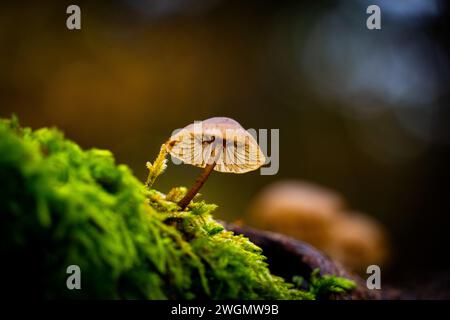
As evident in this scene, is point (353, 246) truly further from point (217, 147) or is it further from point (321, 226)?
point (217, 147)

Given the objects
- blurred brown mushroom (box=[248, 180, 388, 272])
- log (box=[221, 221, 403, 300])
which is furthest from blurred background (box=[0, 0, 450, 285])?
log (box=[221, 221, 403, 300])

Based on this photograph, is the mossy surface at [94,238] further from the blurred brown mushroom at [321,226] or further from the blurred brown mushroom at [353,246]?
the blurred brown mushroom at [353,246]

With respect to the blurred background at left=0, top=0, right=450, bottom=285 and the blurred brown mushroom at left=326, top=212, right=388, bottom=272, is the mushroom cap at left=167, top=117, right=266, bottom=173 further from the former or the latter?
the blurred background at left=0, top=0, right=450, bottom=285

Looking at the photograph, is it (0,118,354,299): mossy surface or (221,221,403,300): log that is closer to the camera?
(0,118,354,299): mossy surface

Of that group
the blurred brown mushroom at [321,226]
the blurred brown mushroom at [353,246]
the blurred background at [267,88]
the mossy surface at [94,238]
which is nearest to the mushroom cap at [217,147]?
the mossy surface at [94,238]

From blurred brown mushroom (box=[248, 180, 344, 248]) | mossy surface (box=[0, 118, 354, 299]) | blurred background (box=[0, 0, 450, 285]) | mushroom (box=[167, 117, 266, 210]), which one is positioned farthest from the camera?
blurred background (box=[0, 0, 450, 285])

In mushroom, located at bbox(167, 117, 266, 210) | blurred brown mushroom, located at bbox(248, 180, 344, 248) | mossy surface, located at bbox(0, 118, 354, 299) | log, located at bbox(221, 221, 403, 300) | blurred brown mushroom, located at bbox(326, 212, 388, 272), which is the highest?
mushroom, located at bbox(167, 117, 266, 210)
